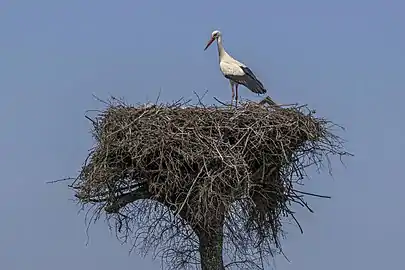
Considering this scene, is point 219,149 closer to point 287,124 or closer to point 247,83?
point 287,124

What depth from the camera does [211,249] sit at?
817 cm

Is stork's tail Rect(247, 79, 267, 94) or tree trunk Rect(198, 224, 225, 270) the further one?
stork's tail Rect(247, 79, 267, 94)

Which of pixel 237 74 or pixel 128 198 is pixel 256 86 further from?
pixel 128 198

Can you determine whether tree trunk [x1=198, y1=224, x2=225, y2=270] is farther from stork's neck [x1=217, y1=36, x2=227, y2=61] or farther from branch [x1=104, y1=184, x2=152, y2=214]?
stork's neck [x1=217, y1=36, x2=227, y2=61]

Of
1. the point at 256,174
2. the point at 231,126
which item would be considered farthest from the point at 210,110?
the point at 256,174

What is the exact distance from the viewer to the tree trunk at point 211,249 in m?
8.14

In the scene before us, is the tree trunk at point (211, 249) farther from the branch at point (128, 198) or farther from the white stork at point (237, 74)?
the white stork at point (237, 74)

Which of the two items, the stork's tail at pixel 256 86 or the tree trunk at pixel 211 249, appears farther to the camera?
the stork's tail at pixel 256 86

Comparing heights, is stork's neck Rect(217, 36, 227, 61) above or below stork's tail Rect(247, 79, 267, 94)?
above

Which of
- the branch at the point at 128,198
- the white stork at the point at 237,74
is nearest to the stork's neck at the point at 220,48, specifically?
the white stork at the point at 237,74

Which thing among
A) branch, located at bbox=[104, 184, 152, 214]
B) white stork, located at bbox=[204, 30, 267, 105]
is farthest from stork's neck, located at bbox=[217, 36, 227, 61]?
branch, located at bbox=[104, 184, 152, 214]

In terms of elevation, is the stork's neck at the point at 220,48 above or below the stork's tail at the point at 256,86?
above

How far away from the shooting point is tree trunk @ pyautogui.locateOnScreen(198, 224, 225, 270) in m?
8.14

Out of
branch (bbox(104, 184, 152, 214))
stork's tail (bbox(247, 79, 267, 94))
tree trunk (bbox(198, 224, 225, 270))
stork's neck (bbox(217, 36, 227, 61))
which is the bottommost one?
tree trunk (bbox(198, 224, 225, 270))
